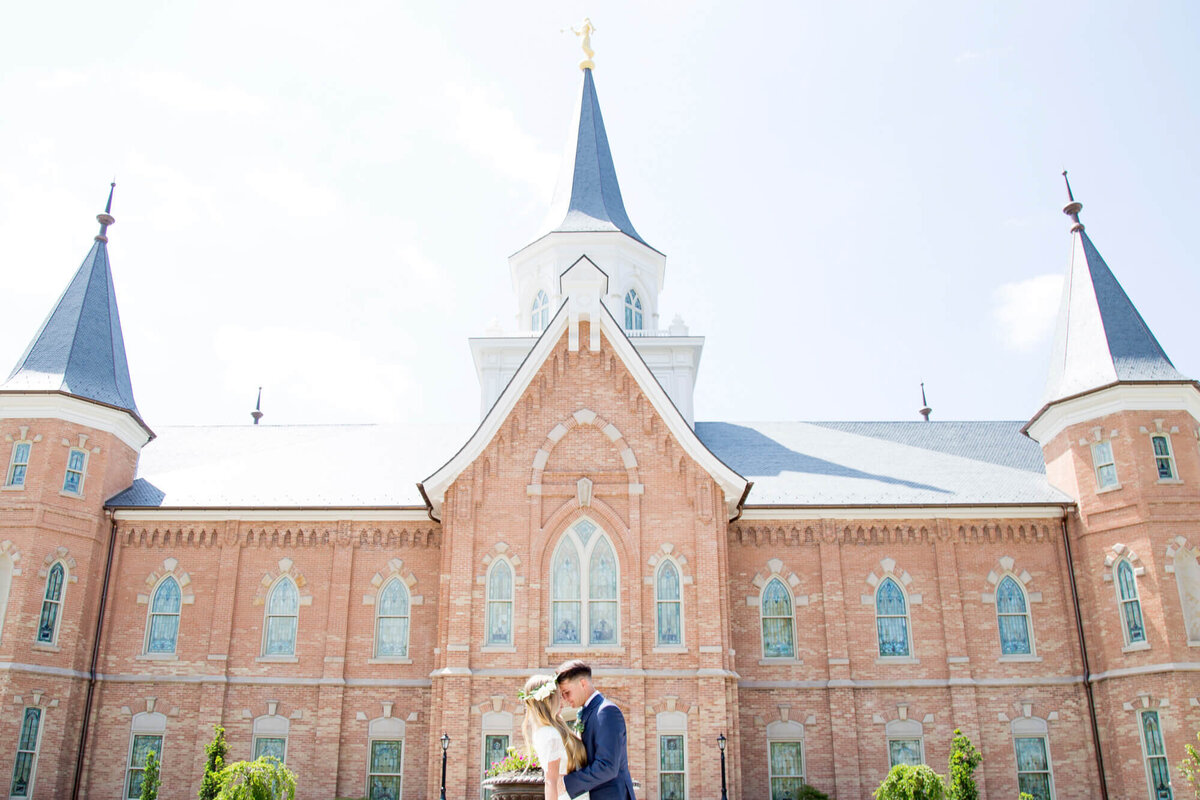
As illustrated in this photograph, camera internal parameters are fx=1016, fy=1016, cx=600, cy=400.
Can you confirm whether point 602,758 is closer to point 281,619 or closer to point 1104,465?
point 281,619

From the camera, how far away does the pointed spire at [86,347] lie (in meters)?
24.8

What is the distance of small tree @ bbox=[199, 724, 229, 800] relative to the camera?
824 inches

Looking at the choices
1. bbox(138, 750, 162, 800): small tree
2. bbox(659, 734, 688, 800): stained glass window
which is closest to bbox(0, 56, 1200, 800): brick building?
bbox(659, 734, 688, 800): stained glass window

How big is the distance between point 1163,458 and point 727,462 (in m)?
10.5

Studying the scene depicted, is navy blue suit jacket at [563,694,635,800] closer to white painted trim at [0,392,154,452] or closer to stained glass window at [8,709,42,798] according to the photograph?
stained glass window at [8,709,42,798]

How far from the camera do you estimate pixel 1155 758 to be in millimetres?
21734

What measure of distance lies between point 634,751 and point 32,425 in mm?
16081

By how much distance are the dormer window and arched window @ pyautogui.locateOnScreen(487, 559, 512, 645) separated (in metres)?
14.1

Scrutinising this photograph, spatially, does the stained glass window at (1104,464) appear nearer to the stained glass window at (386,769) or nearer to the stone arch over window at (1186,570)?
the stone arch over window at (1186,570)

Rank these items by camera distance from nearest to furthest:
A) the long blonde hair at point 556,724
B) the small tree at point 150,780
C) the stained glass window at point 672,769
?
the long blonde hair at point 556,724, the stained glass window at point 672,769, the small tree at point 150,780

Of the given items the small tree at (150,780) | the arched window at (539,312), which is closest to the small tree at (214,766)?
the small tree at (150,780)

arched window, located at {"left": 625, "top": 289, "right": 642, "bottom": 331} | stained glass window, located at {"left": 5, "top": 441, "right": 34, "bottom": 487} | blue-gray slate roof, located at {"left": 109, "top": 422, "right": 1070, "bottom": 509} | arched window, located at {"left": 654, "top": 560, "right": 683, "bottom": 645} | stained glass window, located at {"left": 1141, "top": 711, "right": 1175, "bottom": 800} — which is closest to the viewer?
stained glass window, located at {"left": 1141, "top": 711, "right": 1175, "bottom": 800}

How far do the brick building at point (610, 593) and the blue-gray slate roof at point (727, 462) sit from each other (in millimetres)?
207

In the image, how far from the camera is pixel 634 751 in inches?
819
